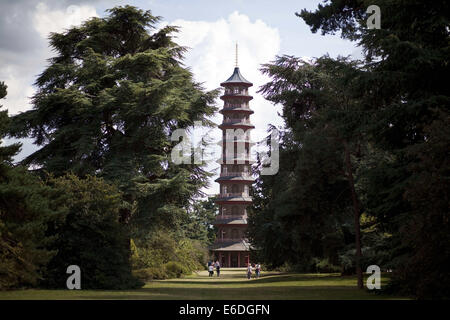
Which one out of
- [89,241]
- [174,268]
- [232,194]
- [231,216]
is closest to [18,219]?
[89,241]

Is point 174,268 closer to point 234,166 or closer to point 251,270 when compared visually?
point 251,270

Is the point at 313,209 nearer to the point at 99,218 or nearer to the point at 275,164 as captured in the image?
the point at 99,218

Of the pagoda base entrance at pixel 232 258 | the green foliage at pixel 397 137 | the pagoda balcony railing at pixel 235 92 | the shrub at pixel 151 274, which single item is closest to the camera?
the green foliage at pixel 397 137

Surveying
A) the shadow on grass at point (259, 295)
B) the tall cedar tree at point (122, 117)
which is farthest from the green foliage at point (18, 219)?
the tall cedar tree at point (122, 117)

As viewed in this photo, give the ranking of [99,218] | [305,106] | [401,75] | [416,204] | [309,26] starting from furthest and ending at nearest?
[305,106], [99,218], [309,26], [401,75], [416,204]

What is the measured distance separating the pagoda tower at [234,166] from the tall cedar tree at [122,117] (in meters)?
36.2

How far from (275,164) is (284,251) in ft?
19.9

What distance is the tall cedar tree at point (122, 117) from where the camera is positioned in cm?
2961

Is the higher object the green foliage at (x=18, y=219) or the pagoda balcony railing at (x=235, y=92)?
the pagoda balcony railing at (x=235, y=92)

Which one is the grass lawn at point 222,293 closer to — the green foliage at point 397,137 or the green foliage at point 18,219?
the green foliage at point 18,219

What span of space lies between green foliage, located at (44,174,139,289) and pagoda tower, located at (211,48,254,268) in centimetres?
4414

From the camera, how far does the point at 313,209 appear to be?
2509cm

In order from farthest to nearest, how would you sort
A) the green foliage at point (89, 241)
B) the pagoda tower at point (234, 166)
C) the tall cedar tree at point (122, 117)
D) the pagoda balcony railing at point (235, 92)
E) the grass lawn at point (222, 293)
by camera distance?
the pagoda balcony railing at point (235, 92) → the pagoda tower at point (234, 166) → the tall cedar tree at point (122, 117) → the green foliage at point (89, 241) → the grass lawn at point (222, 293)
